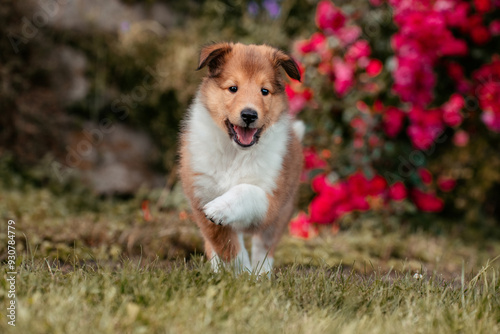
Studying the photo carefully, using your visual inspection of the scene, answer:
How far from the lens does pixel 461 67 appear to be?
5516 millimetres

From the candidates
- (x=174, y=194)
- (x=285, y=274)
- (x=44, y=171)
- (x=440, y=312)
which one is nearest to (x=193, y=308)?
(x=285, y=274)

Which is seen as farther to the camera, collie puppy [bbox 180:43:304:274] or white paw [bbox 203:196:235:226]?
collie puppy [bbox 180:43:304:274]

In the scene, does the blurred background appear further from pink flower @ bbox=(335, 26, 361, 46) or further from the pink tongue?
the pink tongue

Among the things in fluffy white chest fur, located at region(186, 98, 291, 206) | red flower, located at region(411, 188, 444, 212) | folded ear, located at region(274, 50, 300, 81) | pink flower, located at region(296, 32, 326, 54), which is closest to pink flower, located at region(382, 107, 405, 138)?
red flower, located at region(411, 188, 444, 212)

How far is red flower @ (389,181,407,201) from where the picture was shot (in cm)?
520

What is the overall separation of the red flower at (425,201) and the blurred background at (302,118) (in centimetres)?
2

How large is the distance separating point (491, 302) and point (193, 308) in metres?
1.41

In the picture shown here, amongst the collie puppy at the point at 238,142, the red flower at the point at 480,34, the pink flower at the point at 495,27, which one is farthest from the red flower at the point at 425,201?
the collie puppy at the point at 238,142

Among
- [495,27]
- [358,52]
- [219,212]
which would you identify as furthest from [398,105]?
[219,212]

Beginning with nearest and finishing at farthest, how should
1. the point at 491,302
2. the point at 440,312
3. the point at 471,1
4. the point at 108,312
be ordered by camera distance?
the point at 108,312 < the point at 440,312 < the point at 491,302 < the point at 471,1

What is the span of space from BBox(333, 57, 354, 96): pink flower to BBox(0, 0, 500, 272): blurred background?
13 millimetres

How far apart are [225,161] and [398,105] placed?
2.77m

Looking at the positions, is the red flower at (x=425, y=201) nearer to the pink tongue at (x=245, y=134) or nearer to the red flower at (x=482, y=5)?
the red flower at (x=482, y=5)

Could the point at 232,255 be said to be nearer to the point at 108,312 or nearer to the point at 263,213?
the point at 263,213
